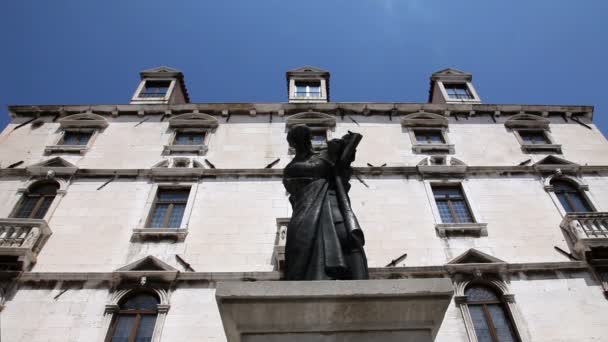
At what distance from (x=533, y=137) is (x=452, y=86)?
185 inches

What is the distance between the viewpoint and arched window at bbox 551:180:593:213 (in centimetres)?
1426

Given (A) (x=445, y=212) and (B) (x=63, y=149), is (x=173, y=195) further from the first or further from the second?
(A) (x=445, y=212)

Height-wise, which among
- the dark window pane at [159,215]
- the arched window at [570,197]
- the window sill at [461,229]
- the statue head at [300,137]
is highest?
the arched window at [570,197]

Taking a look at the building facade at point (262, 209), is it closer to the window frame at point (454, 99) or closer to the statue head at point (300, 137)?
the window frame at point (454, 99)

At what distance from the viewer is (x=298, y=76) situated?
66.6ft

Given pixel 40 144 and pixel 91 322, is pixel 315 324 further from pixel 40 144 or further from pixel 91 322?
pixel 40 144

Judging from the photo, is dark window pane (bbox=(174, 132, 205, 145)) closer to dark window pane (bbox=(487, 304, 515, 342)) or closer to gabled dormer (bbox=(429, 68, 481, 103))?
gabled dormer (bbox=(429, 68, 481, 103))

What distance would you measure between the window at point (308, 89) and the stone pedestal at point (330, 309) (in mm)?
16538

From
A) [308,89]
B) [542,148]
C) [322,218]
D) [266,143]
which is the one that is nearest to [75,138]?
[266,143]

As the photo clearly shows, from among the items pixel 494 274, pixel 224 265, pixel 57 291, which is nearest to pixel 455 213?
pixel 494 274

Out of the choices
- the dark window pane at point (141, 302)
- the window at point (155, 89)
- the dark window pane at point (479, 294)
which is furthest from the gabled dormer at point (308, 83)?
the dark window pane at point (141, 302)

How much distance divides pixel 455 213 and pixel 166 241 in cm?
939

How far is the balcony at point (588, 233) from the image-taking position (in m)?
→ 12.1

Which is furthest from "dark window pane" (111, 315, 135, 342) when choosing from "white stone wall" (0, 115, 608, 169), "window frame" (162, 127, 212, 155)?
"window frame" (162, 127, 212, 155)
